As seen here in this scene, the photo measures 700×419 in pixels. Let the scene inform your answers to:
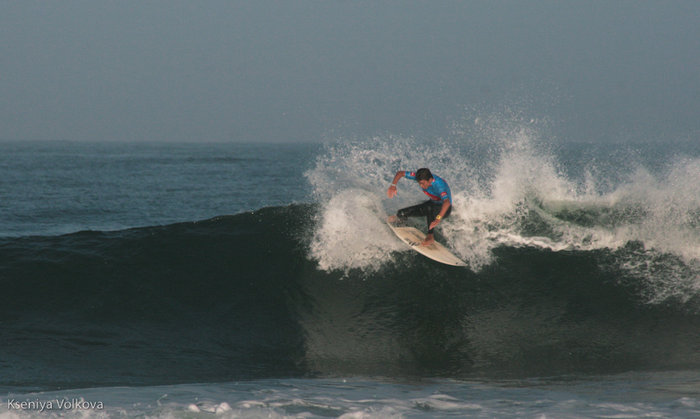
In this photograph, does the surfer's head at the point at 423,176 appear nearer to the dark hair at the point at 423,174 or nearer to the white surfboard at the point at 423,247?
the dark hair at the point at 423,174

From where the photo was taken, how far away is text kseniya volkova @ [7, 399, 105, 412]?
4.82 meters

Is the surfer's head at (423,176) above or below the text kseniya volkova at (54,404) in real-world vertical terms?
above

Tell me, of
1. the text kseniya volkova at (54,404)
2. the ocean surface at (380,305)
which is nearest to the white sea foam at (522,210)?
the ocean surface at (380,305)

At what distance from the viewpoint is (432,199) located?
28.7 ft

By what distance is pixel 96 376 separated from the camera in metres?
6.17

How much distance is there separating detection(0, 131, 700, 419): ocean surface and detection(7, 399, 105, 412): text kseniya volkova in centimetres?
3

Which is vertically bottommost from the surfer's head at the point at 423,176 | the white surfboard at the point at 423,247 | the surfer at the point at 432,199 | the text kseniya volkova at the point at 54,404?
the text kseniya volkova at the point at 54,404

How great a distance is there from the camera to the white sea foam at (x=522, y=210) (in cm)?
905

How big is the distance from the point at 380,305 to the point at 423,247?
4.04ft

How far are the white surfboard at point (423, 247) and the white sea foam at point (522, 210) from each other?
252 mm

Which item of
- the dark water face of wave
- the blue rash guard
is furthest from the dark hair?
the dark water face of wave

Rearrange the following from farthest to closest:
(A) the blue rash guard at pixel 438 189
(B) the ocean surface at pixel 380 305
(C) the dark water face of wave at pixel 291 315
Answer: (A) the blue rash guard at pixel 438 189 < (C) the dark water face of wave at pixel 291 315 < (B) the ocean surface at pixel 380 305

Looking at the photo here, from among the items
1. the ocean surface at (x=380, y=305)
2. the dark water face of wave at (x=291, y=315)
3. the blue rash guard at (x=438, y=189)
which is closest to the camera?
the ocean surface at (x=380, y=305)

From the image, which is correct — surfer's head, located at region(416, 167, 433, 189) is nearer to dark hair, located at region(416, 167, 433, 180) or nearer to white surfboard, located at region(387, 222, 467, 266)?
dark hair, located at region(416, 167, 433, 180)
